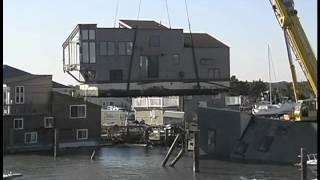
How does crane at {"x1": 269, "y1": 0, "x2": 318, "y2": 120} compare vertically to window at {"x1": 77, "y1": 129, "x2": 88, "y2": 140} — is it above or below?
above

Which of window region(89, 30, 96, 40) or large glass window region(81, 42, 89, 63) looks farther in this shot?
window region(89, 30, 96, 40)

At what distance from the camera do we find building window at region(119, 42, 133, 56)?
5496 centimetres

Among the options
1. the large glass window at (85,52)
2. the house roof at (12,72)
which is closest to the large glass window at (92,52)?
the large glass window at (85,52)

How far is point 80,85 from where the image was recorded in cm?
5600

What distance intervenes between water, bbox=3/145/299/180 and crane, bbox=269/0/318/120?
7.01 metres

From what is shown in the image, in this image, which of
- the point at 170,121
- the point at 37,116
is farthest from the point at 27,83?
the point at 170,121

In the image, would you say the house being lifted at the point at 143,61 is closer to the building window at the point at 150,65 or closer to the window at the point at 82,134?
the building window at the point at 150,65

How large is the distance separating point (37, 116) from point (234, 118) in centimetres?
2112

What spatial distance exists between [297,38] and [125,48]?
2363cm

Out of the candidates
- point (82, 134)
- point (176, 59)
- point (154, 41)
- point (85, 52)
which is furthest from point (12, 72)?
point (176, 59)

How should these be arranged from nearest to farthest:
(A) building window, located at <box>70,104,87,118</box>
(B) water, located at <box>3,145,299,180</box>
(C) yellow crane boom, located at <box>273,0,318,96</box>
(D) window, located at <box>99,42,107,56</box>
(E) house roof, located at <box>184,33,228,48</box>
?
(C) yellow crane boom, located at <box>273,0,318,96</box> → (B) water, located at <box>3,145,299,180</box> → (D) window, located at <box>99,42,107,56</box> → (A) building window, located at <box>70,104,87,118</box> → (E) house roof, located at <box>184,33,228,48</box>

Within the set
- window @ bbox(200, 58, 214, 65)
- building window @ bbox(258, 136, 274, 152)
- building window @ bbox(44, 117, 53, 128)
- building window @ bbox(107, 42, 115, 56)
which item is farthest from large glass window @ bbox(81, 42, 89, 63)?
building window @ bbox(258, 136, 274, 152)

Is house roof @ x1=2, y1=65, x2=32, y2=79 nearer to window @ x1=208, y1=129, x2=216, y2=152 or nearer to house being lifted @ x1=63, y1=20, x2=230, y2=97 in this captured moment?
house being lifted @ x1=63, y1=20, x2=230, y2=97

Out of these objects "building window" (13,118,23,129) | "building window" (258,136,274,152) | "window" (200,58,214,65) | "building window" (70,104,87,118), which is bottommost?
"building window" (258,136,274,152)
